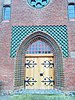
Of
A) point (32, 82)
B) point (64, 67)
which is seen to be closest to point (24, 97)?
point (32, 82)

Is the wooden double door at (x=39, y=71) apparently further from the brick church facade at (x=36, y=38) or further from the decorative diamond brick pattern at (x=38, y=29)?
the decorative diamond brick pattern at (x=38, y=29)

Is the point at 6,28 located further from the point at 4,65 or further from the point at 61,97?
the point at 61,97

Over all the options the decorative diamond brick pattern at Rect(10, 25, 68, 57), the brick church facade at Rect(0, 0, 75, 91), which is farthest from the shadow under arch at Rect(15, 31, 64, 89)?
the decorative diamond brick pattern at Rect(10, 25, 68, 57)

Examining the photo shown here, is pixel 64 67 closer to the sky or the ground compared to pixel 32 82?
closer to the sky

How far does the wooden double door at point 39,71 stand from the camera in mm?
9211

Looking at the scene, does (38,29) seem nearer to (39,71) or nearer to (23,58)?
(23,58)

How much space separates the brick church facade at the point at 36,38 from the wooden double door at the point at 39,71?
0.05 m

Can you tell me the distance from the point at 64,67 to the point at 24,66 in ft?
6.22

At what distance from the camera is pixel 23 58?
31.1ft

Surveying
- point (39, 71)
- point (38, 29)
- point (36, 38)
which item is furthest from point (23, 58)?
point (38, 29)

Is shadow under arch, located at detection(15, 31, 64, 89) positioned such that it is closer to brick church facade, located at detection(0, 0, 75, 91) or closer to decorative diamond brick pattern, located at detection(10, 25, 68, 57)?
brick church facade, located at detection(0, 0, 75, 91)

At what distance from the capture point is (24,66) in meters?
9.38

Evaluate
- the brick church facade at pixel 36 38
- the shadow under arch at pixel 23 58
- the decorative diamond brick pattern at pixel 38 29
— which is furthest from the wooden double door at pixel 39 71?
the decorative diamond brick pattern at pixel 38 29

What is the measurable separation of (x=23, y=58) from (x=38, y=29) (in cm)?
160
